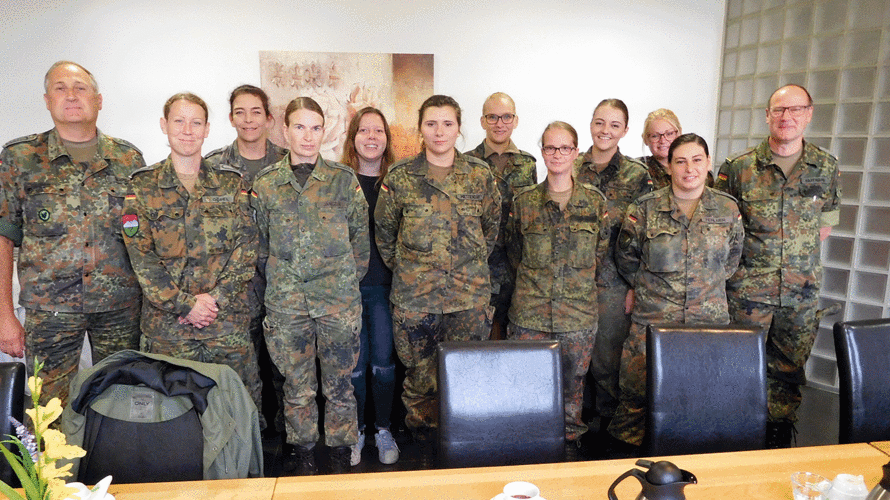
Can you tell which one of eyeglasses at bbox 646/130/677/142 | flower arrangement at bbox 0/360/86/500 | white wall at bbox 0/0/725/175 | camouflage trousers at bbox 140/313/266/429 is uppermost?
white wall at bbox 0/0/725/175

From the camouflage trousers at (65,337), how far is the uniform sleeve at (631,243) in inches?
90.2

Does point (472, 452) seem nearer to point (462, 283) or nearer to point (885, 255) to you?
point (462, 283)

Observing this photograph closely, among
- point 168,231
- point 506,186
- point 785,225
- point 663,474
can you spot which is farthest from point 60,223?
point 785,225

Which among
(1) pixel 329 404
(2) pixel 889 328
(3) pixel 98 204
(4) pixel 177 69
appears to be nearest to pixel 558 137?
(2) pixel 889 328

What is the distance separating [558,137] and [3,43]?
377 centimetres

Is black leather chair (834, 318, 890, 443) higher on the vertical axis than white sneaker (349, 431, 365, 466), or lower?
higher

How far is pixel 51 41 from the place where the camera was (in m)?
4.02

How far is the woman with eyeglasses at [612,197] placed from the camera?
10.3 ft

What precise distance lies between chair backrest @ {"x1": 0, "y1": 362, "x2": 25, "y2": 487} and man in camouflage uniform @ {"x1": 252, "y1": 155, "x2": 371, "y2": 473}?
3.52 ft

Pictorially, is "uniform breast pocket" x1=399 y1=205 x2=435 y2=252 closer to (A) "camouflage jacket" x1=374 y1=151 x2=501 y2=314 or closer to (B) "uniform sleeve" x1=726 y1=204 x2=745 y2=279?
(A) "camouflage jacket" x1=374 y1=151 x2=501 y2=314

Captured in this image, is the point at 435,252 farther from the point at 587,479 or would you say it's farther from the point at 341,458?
the point at 587,479

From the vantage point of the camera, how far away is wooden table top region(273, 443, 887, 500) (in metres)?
1.39

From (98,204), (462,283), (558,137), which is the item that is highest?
(558,137)

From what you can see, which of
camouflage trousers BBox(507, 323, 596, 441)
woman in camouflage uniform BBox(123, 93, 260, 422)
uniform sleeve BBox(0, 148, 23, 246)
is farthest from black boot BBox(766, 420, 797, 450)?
uniform sleeve BBox(0, 148, 23, 246)
